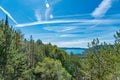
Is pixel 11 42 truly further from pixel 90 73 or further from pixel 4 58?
pixel 90 73

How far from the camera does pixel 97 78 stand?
55.1m

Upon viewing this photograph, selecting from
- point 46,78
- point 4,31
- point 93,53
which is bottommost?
point 46,78

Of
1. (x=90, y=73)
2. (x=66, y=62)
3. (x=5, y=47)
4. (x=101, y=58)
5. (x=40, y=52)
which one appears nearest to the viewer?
(x=5, y=47)

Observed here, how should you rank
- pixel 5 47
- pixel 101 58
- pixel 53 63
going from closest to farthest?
pixel 5 47, pixel 101 58, pixel 53 63

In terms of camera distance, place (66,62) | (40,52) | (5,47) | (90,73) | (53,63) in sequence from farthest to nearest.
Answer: (66,62) < (40,52) < (53,63) < (90,73) < (5,47)

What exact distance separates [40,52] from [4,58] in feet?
215

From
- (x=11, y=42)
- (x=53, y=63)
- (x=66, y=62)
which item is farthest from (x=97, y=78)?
(x=66, y=62)

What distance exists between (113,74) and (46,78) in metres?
36.3

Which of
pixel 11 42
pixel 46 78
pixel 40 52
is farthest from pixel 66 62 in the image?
pixel 11 42

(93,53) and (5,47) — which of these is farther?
(93,53)

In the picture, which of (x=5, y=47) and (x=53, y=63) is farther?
(x=53, y=63)

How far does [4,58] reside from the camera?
5191 centimetres

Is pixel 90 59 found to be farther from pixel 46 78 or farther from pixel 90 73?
pixel 46 78

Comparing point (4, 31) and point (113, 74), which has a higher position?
point (4, 31)
